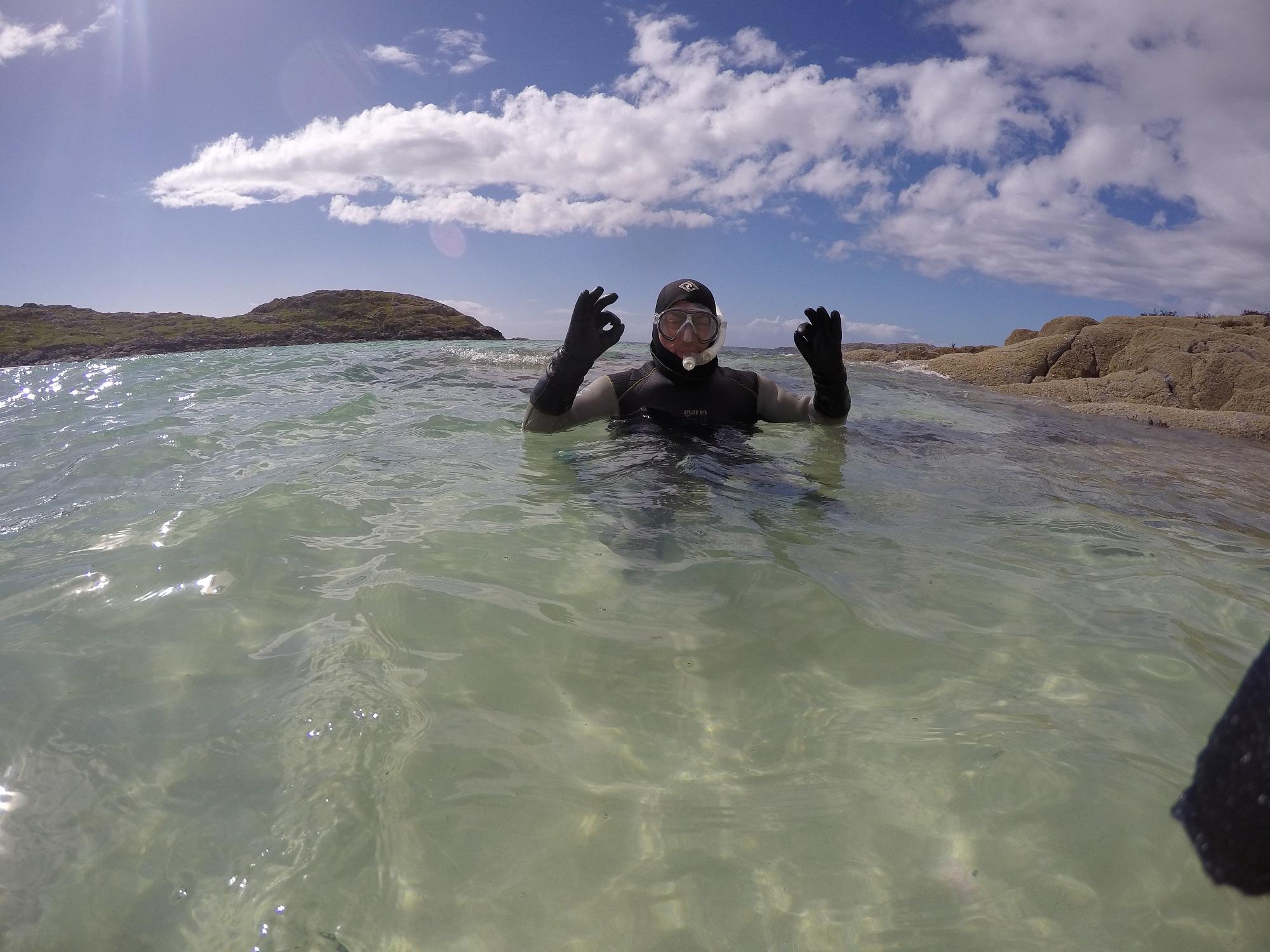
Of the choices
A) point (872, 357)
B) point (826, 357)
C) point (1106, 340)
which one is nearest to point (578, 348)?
point (826, 357)

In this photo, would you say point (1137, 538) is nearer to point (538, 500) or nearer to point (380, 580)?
point (538, 500)

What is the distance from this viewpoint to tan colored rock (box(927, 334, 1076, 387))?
44.5 feet

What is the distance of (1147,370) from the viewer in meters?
11.8

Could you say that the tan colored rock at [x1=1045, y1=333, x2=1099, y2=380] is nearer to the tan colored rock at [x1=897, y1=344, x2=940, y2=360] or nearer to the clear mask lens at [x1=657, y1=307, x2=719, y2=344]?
the tan colored rock at [x1=897, y1=344, x2=940, y2=360]

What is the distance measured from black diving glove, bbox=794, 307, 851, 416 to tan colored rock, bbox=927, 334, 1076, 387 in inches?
385

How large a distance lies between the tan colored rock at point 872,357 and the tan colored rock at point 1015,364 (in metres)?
4.29

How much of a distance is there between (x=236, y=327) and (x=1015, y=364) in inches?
1699

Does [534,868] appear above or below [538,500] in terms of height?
below

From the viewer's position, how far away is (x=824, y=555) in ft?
10.9

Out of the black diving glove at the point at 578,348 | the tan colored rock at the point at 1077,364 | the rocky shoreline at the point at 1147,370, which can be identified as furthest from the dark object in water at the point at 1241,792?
the tan colored rock at the point at 1077,364

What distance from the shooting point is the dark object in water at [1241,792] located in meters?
1.06

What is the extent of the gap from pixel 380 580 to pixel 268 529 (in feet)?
3.24

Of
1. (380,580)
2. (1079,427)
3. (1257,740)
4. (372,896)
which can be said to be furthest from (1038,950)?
(1079,427)

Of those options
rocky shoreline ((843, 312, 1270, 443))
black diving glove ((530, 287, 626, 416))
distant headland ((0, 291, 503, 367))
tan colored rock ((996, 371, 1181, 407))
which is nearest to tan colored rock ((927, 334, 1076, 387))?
rocky shoreline ((843, 312, 1270, 443))
